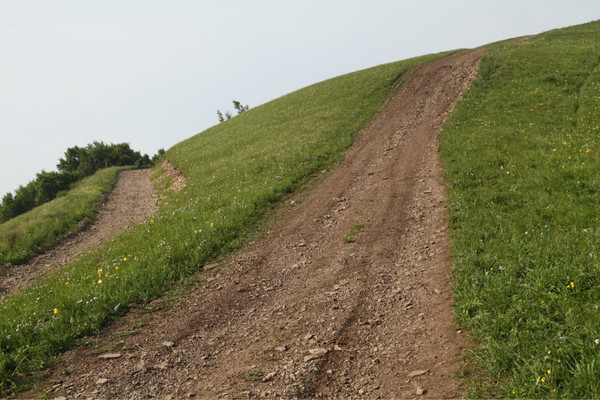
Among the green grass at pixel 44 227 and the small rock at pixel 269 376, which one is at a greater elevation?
the green grass at pixel 44 227

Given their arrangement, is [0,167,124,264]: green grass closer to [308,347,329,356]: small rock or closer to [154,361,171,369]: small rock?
[154,361,171,369]: small rock

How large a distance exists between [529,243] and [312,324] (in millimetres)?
5226

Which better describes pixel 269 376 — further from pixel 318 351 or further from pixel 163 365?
pixel 163 365

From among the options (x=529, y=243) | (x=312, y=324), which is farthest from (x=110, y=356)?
(x=529, y=243)

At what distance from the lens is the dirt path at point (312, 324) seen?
5.72 m

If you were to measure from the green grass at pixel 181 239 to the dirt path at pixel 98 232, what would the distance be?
2.34m

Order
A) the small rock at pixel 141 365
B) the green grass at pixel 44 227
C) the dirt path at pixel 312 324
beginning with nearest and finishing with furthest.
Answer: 1. the dirt path at pixel 312 324
2. the small rock at pixel 141 365
3. the green grass at pixel 44 227

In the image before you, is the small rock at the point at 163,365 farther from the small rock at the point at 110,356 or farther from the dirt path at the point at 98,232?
the dirt path at the point at 98,232

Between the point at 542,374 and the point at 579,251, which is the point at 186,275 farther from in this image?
the point at 579,251

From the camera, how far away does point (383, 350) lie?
6.23 m

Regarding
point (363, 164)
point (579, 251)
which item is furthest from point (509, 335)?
point (363, 164)

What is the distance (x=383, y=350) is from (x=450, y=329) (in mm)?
1293

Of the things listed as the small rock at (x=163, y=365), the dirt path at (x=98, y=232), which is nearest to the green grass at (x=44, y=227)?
the dirt path at (x=98, y=232)

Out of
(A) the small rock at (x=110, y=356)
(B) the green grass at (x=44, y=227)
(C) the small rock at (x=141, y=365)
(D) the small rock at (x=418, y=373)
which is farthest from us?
(B) the green grass at (x=44, y=227)
